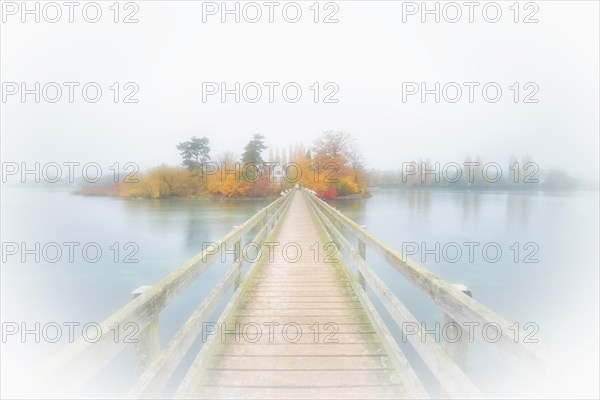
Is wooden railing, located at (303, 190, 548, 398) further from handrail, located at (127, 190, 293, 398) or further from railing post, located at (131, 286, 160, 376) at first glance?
railing post, located at (131, 286, 160, 376)

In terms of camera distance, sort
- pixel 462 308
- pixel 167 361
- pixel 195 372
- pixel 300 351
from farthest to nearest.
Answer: pixel 300 351, pixel 195 372, pixel 167 361, pixel 462 308

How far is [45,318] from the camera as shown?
12461mm

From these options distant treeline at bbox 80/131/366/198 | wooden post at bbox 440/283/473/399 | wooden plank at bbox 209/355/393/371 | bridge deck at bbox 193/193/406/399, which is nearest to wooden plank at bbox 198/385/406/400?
bridge deck at bbox 193/193/406/399

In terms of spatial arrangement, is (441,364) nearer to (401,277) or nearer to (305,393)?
(305,393)

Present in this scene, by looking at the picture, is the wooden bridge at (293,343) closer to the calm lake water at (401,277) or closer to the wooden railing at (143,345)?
the wooden railing at (143,345)

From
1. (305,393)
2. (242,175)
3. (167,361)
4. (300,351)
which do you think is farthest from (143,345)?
(242,175)

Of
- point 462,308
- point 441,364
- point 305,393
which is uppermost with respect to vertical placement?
point 462,308

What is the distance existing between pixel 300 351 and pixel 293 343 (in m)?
0.16

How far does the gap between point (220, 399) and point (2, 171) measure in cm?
985

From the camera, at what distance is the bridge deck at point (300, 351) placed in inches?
88.9

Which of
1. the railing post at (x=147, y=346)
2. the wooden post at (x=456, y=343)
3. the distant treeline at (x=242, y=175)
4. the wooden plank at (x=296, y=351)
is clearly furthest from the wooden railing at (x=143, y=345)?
the distant treeline at (x=242, y=175)

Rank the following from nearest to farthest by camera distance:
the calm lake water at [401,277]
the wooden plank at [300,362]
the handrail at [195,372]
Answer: the handrail at [195,372] < the wooden plank at [300,362] < the calm lake water at [401,277]

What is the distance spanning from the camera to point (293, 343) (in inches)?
114

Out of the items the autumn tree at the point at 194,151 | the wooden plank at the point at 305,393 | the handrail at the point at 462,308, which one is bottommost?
the wooden plank at the point at 305,393
